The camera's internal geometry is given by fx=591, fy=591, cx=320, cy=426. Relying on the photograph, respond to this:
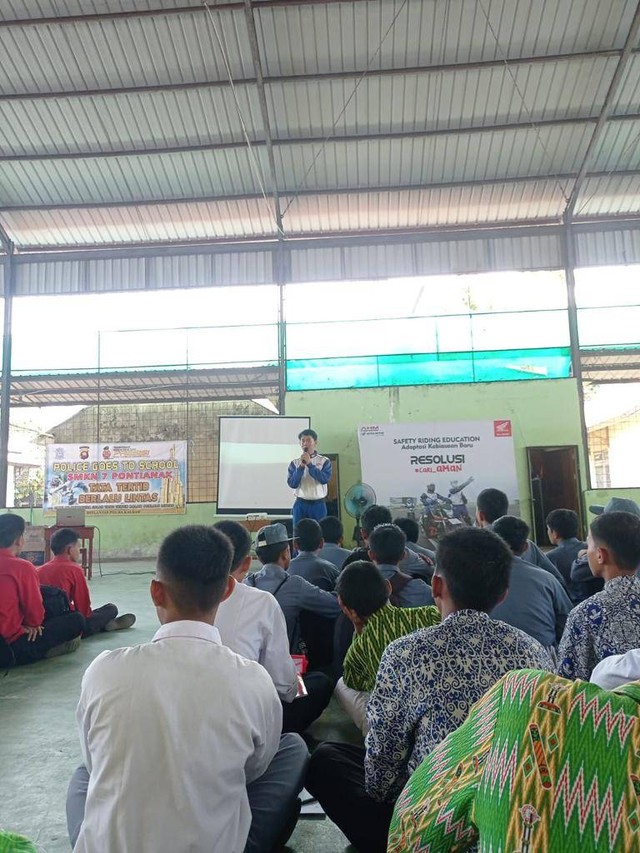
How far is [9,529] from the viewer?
324 centimetres

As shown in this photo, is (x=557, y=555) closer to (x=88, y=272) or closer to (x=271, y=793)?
(x=271, y=793)

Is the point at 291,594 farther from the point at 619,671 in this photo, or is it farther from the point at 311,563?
the point at 619,671

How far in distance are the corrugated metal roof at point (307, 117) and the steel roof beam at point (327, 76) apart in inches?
1.0

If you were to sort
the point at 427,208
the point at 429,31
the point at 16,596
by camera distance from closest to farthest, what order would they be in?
the point at 16,596, the point at 429,31, the point at 427,208

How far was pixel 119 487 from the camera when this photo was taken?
8.66m

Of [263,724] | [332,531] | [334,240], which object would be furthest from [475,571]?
[334,240]

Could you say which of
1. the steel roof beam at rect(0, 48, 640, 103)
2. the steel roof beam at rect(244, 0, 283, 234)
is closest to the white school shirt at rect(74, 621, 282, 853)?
the steel roof beam at rect(244, 0, 283, 234)

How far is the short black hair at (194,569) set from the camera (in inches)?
45.9

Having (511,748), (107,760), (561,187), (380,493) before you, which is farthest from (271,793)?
(561,187)

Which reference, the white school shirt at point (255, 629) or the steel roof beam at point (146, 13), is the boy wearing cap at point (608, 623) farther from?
the steel roof beam at point (146, 13)

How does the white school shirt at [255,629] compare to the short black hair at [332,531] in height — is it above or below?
below

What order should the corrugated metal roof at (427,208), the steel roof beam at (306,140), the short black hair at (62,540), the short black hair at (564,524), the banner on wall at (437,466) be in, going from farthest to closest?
the corrugated metal roof at (427,208) < the steel roof beam at (306,140) < the banner on wall at (437,466) < the short black hair at (62,540) < the short black hair at (564,524)

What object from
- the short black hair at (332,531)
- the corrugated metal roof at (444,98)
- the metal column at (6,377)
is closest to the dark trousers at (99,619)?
the short black hair at (332,531)

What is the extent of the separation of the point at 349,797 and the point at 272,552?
1378mm
